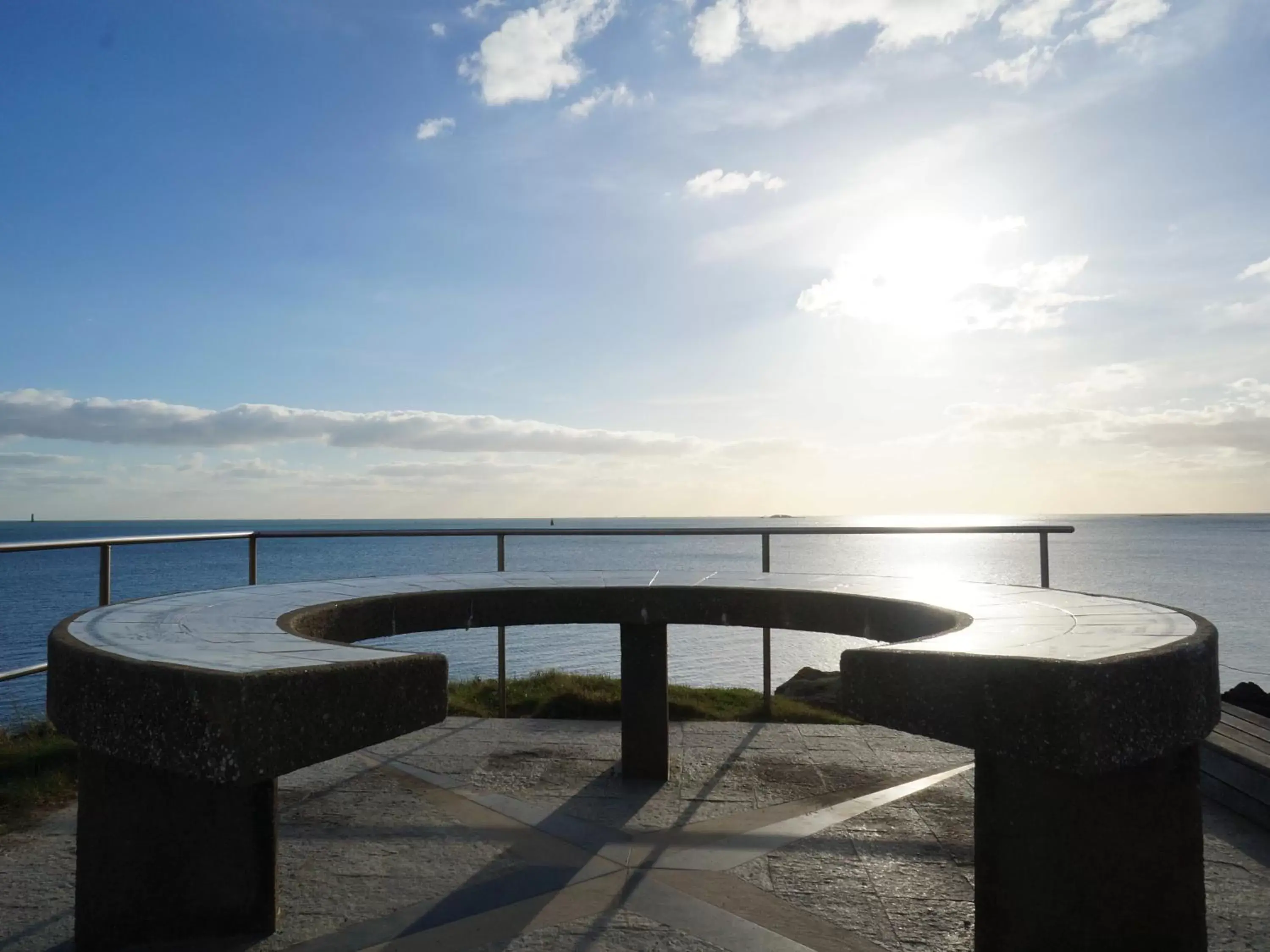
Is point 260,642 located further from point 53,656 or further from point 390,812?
point 390,812

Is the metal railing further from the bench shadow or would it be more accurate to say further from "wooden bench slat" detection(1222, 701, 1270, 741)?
"wooden bench slat" detection(1222, 701, 1270, 741)

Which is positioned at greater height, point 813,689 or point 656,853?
point 656,853

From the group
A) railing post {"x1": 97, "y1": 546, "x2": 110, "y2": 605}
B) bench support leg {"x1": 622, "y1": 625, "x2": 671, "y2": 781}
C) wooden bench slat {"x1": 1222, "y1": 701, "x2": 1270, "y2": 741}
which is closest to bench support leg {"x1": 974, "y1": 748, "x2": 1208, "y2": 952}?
bench support leg {"x1": 622, "y1": 625, "x2": 671, "y2": 781}

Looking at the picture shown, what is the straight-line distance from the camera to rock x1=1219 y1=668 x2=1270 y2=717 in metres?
8.67

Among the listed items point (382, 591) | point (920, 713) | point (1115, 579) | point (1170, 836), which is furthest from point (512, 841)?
point (1115, 579)

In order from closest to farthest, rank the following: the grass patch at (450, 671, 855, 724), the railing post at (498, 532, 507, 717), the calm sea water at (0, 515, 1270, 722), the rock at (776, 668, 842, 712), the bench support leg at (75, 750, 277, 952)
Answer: the bench support leg at (75, 750, 277, 952) → the railing post at (498, 532, 507, 717) → the grass patch at (450, 671, 855, 724) → the rock at (776, 668, 842, 712) → the calm sea water at (0, 515, 1270, 722)

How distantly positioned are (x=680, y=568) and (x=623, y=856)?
2.57m

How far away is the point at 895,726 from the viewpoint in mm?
2305

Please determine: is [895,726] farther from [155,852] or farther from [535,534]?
[535,534]

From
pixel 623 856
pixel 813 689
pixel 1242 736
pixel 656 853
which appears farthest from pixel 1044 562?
pixel 813 689

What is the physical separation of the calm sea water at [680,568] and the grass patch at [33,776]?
75.8 inches

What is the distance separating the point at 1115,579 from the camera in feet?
144

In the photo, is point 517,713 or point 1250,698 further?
point 1250,698

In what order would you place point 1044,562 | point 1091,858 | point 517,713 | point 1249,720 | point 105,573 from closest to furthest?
point 1091,858 → point 1249,720 → point 105,573 → point 1044,562 → point 517,713
